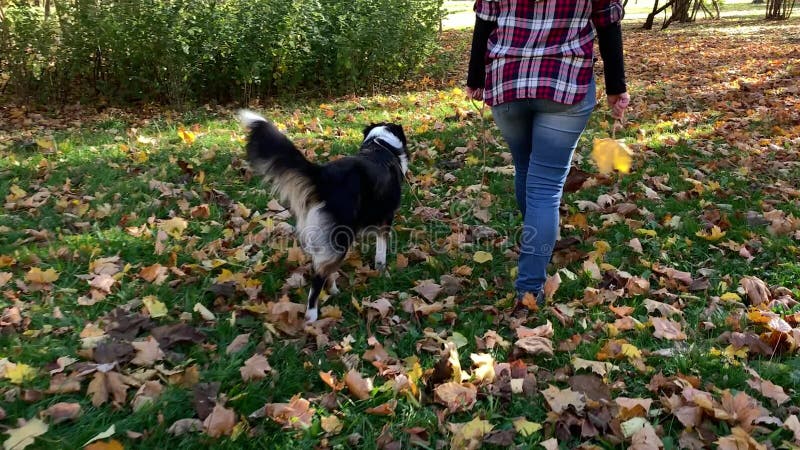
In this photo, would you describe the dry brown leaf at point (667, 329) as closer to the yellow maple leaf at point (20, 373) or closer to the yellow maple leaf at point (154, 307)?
the yellow maple leaf at point (154, 307)

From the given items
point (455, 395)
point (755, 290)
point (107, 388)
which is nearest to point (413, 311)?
point (455, 395)

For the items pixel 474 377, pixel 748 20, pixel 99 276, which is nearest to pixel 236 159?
pixel 99 276

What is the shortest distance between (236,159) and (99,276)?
234cm

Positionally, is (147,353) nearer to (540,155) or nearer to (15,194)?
(540,155)

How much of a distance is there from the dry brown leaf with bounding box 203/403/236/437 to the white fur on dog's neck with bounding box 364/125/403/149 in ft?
6.88

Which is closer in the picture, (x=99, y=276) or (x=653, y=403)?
(x=653, y=403)

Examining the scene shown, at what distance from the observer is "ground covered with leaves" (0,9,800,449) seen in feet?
7.16

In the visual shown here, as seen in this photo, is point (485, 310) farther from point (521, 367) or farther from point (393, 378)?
point (393, 378)

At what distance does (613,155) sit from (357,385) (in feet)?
5.69

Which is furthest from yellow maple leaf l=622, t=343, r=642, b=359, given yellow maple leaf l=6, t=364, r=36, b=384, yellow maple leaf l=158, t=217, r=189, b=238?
yellow maple leaf l=158, t=217, r=189, b=238

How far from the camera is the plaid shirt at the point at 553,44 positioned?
244 centimetres

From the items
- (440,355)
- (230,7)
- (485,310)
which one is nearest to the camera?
(440,355)

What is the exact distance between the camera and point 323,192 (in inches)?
113

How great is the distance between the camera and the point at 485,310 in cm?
307
